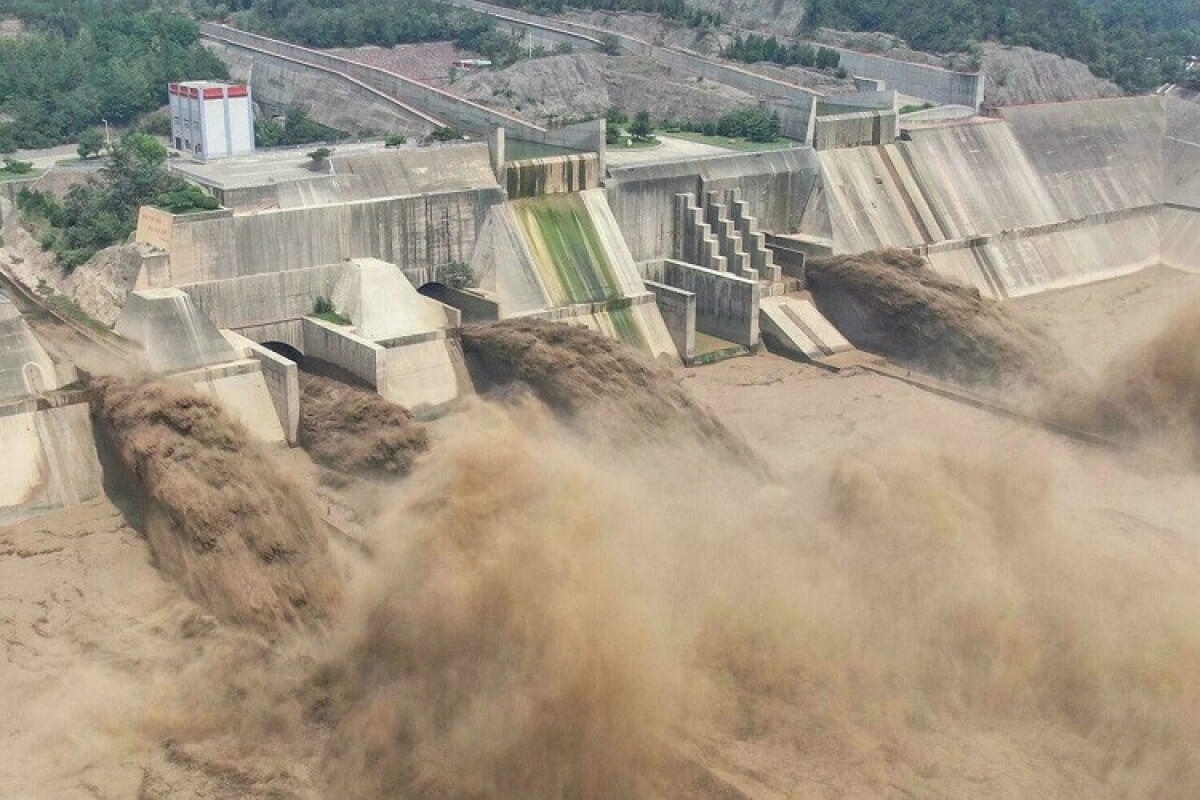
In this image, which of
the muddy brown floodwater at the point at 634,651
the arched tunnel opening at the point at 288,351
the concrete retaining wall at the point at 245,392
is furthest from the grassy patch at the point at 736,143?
the muddy brown floodwater at the point at 634,651

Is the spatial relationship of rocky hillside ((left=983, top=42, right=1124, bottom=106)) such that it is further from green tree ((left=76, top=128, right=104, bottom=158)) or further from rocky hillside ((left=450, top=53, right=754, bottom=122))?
green tree ((left=76, top=128, right=104, bottom=158))

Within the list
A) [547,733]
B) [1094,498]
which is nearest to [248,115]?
[1094,498]

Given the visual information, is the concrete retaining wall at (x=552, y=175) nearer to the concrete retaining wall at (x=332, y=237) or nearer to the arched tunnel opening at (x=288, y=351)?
the concrete retaining wall at (x=332, y=237)

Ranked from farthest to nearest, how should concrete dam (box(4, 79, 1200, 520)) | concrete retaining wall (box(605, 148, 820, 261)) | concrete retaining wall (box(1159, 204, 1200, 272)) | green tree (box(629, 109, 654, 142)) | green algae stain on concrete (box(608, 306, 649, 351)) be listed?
concrete retaining wall (box(1159, 204, 1200, 272))
green tree (box(629, 109, 654, 142))
concrete retaining wall (box(605, 148, 820, 261))
green algae stain on concrete (box(608, 306, 649, 351))
concrete dam (box(4, 79, 1200, 520))

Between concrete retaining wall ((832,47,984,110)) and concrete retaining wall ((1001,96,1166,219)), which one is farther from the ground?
concrete retaining wall ((832,47,984,110))

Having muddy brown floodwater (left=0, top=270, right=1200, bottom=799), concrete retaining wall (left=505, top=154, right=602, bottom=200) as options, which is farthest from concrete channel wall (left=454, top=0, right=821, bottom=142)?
muddy brown floodwater (left=0, top=270, right=1200, bottom=799)

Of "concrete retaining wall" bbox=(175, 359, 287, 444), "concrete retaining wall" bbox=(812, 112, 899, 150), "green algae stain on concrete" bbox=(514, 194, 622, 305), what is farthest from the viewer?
"concrete retaining wall" bbox=(812, 112, 899, 150)

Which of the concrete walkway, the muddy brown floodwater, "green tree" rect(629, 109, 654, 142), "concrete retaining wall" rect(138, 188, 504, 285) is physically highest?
"green tree" rect(629, 109, 654, 142)
